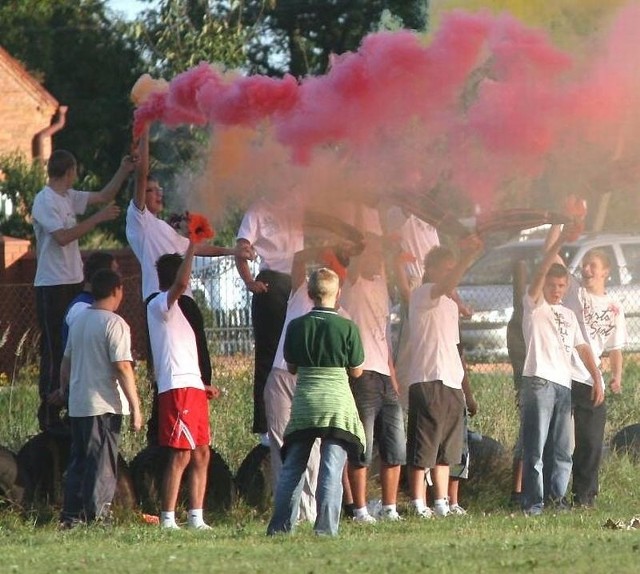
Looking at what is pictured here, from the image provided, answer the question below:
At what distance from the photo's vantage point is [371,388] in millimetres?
10711

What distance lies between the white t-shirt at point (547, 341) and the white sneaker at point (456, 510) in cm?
104

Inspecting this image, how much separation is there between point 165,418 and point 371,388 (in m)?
1.42

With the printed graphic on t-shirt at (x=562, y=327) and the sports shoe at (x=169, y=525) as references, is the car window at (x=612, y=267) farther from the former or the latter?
the sports shoe at (x=169, y=525)

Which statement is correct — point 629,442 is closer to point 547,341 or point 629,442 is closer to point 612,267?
point 547,341

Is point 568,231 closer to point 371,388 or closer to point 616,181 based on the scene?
point 616,181

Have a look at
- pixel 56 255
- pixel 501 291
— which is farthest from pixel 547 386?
pixel 501 291

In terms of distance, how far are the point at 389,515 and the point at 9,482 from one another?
2515 millimetres

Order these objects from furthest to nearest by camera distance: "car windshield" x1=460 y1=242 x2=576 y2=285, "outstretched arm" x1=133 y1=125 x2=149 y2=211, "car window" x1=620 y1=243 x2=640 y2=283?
"car window" x1=620 y1=243 x2=640 y2=283
"car windshield" x1=460 y1=242 x2=576 y2=285
"outstretched arm" x1=133 y1=125 x2=149 y2=211

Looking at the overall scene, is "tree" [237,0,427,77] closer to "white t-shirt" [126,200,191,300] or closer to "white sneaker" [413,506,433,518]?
"white t-shirt" [126,200,191,300]

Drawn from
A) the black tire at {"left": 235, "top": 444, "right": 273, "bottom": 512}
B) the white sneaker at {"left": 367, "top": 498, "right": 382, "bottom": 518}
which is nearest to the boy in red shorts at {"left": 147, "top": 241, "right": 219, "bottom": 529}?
the black tire at {"left": 235, "top": 444, "right": 273, "bottom": 512}

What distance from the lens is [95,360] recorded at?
33.5 ft

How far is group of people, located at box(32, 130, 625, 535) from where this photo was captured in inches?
403

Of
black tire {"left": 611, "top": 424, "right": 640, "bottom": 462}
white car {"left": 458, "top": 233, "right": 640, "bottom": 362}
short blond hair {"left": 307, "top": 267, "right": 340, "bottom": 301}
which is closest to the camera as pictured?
short blond hair {"left": 307, "top": 267, "right": 340, "bottom": 301}

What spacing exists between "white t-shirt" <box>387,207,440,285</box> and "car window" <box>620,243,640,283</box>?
4808mm
